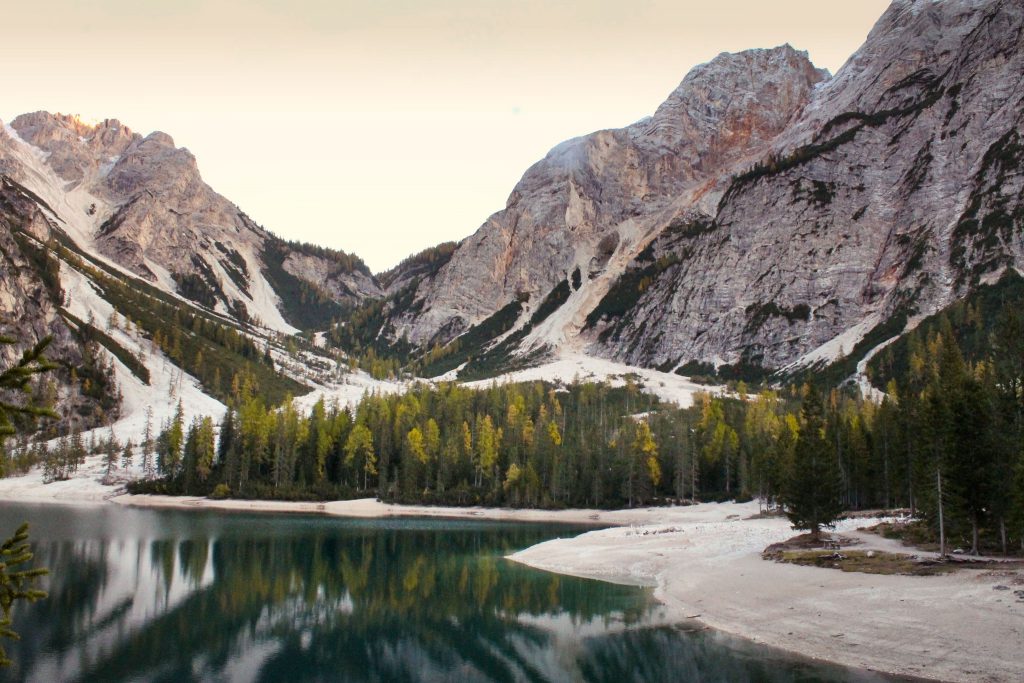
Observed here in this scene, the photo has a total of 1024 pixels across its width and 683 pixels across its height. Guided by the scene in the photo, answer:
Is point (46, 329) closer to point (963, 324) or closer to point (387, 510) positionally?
point (387, 510)

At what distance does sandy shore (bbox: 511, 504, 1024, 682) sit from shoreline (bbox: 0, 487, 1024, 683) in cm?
6

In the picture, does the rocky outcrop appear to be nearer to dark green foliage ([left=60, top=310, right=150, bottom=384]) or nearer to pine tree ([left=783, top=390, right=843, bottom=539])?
dark green foliage ([left=60, top=310, right=150, bottom=384])

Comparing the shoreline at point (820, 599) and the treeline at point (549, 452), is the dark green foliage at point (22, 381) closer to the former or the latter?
the shoreline at point (820, 599)

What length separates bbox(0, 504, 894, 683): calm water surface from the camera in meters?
28.6

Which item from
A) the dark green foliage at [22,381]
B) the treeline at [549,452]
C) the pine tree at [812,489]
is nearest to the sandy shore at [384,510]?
the treeline at [549,452]

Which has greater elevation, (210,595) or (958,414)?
(958,414)

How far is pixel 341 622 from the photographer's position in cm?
3766

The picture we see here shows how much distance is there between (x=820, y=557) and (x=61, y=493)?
413 feet

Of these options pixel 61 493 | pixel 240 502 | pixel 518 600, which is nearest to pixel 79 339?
pixel 61 493

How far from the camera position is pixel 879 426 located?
81750 millimetres

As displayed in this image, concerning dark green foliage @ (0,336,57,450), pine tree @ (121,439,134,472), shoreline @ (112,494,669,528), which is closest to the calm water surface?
dark green foliage @ (0,336,57,450)

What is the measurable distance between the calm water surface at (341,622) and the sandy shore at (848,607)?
7.08ft

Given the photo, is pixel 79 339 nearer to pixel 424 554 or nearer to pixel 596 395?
pixel 596 395

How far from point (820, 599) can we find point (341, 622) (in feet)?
80.9
